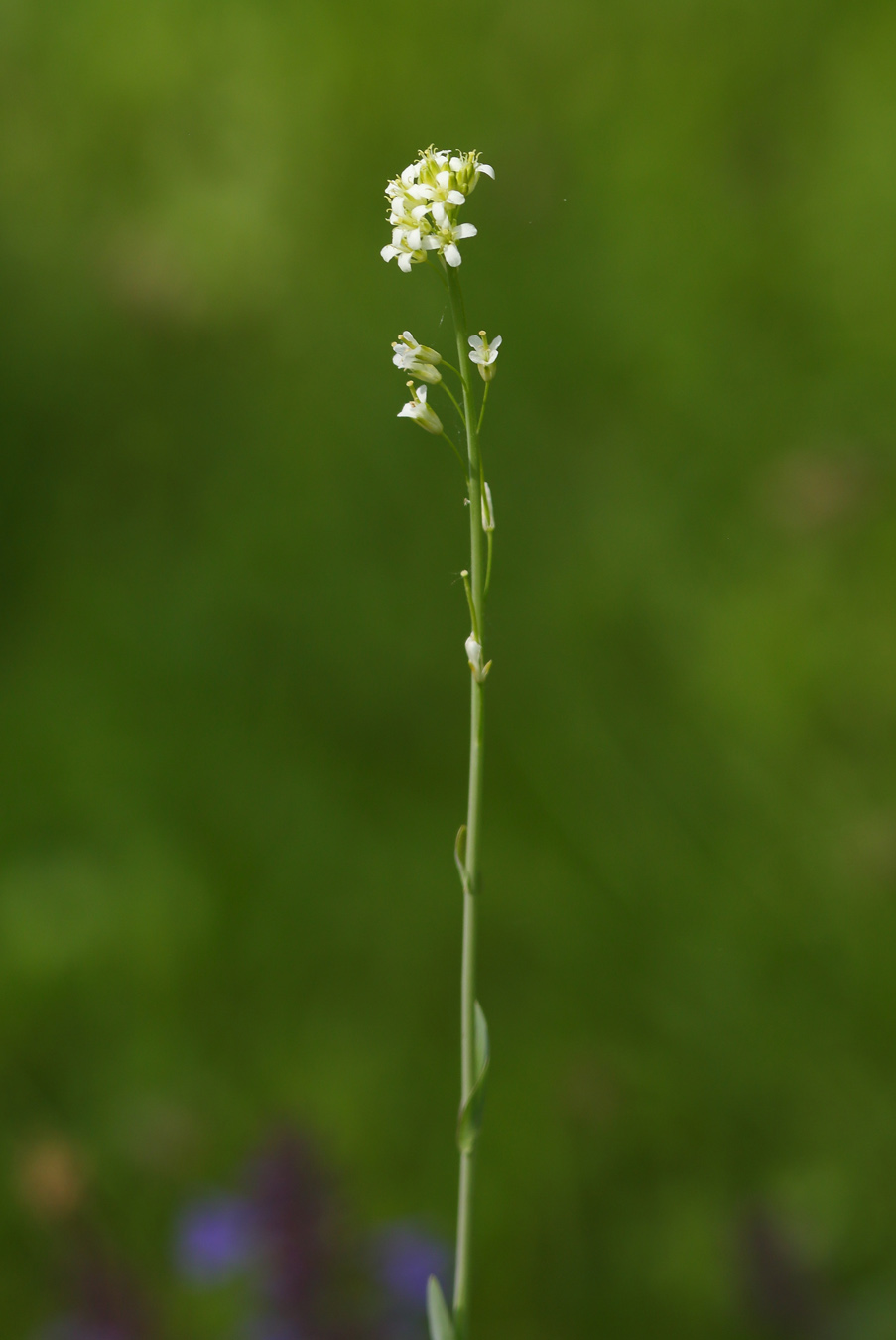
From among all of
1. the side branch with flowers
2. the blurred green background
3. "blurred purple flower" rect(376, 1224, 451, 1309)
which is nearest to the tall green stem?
the side branch with flowers

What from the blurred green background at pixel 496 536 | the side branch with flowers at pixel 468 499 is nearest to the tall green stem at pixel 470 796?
Result: the side branch with flowers at pixel 468 499

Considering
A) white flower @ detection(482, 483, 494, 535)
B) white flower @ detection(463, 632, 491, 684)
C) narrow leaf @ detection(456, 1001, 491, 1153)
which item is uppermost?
white flower @ detection(482, 483, 494, 535)

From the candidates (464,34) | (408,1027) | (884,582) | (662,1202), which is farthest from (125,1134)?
(464,34)

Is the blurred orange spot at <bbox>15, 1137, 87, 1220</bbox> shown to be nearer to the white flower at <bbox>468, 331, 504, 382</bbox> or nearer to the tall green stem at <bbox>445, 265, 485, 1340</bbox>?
the tall green stem at <bbox>445, 265, 485, 1340</bbox>

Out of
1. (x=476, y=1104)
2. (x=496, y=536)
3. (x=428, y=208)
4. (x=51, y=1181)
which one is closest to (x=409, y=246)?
(x=428, y=208)

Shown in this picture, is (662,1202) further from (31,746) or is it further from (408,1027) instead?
(31,746)

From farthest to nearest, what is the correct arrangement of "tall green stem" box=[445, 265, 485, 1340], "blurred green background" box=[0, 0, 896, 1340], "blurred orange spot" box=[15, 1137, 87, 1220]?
"blurred green background" box=[0, 0, 896, 1340] → "blurred orange spot" box=[15, 1137, 87, 1220] → "tall green stem" box=[445, 265, 485, 1340]

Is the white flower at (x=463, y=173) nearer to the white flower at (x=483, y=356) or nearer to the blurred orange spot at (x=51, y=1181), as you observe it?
the white flower at (x=483, y=356)
